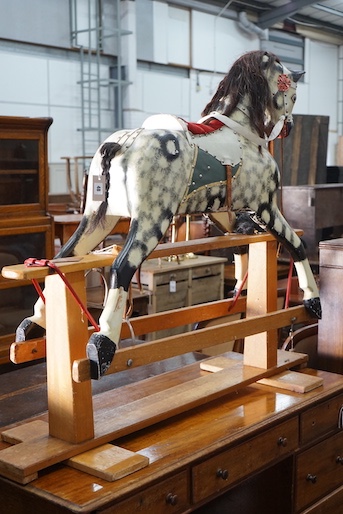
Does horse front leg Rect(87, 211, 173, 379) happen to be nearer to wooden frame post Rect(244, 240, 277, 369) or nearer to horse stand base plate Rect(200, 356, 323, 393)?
wooden frame post Rect(244, 240, 277, 369)

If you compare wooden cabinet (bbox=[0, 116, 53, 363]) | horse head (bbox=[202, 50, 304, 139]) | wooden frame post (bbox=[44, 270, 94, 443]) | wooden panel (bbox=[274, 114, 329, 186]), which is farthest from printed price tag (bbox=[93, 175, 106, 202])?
wooden panel (bbox=[274, 114, 329, 186])

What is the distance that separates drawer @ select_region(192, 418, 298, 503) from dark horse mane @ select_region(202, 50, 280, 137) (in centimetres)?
114

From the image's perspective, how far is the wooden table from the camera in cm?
210

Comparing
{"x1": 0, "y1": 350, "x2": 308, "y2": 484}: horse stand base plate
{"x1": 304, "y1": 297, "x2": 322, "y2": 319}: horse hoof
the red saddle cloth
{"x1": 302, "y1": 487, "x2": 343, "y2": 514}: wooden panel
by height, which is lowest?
{"x1": 302, "y1": 487, "x2": 343, "y2": 514}: wooden panel

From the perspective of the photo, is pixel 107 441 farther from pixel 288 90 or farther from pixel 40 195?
pixel 40 195

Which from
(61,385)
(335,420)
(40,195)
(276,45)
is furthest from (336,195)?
(276,45)

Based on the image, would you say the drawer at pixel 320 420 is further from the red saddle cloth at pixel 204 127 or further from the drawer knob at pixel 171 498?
the red saddle cloth at pixel 204 127

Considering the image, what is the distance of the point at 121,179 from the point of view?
230 cm

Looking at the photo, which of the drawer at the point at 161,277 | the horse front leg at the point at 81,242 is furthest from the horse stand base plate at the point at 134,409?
the drawer at the point at 161,277

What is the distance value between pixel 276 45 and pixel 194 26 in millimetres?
2124

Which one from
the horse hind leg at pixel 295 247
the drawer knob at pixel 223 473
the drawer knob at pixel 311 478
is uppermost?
the horse hind leg at pixel 295 247

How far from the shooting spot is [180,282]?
20.4 feet

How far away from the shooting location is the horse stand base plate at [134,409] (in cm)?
215

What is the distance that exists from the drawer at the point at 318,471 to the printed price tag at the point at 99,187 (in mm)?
1310
